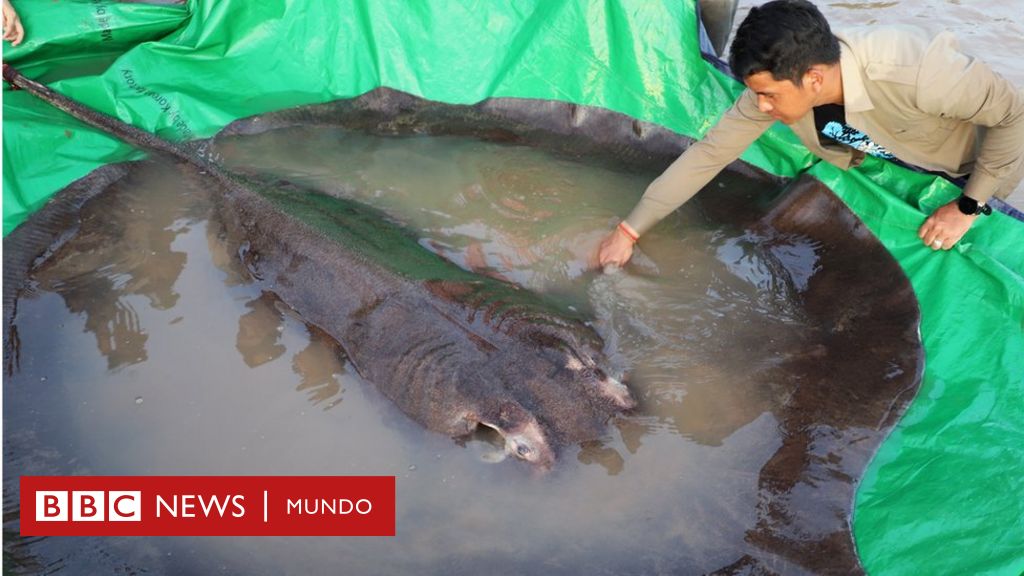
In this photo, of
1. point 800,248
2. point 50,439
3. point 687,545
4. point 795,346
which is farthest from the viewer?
point 800,248

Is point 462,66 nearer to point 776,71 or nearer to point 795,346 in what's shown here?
point 776,71

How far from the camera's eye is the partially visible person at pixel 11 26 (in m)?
4.67

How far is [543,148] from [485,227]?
0.90 metres

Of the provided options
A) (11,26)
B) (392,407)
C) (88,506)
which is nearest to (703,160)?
(392,407)

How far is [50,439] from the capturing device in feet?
11.3

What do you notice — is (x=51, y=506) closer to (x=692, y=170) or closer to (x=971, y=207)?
(x=692, y=170)

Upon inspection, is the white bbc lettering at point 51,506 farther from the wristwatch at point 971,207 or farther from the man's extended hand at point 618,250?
the wristwatch at point 971,207

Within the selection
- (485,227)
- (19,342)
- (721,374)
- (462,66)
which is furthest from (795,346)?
(19,342)

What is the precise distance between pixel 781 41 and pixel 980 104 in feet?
3.70

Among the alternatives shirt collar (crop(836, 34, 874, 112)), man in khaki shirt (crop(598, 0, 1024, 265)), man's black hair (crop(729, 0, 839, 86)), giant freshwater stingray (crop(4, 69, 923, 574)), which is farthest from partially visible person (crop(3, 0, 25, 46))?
shirt collar (crop(836, 34, 874, 112))

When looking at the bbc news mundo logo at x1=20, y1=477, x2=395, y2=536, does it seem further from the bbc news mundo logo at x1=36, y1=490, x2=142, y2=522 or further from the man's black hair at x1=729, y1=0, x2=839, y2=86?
the man's black hair at x1=729, y1=0, x2=839, y2=86

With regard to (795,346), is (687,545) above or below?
below

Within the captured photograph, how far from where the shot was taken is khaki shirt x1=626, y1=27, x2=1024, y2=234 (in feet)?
11.9

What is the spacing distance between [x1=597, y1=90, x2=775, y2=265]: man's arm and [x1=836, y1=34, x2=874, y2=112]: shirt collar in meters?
0.41
